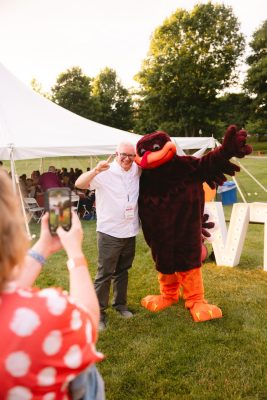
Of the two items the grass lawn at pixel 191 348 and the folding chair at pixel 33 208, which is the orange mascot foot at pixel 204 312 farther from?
the folding chair at pixel 33 208

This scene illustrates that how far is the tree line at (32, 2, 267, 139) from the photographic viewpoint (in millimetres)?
32812

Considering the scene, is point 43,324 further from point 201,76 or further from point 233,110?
point 233,110

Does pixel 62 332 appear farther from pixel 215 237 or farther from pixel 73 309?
pixel 215 237

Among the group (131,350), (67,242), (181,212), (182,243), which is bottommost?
(131,350)

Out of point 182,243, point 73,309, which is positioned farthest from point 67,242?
point 182,243

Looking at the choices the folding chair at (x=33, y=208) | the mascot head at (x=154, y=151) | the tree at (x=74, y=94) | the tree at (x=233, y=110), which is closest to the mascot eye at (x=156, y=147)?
the mascot head at (x=154, y=151)

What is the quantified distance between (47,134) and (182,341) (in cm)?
603

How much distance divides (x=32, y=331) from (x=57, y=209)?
1.54ft

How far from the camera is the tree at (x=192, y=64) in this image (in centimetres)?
3272

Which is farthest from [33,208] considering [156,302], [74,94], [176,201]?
[74,94]

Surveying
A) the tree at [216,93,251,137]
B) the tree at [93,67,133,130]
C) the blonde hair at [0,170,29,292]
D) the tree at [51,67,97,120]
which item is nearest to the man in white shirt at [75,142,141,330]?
the blonde hair at [0,170,29,292]

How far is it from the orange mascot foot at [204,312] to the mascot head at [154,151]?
158 centimetres

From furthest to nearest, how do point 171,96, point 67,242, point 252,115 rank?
1. point 252,115
2. point 171,96
3. point 67,242

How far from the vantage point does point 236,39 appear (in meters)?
33.7
